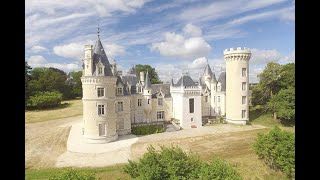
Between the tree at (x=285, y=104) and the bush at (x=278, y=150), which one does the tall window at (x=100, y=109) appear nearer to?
the bush at (x=278, y=150)

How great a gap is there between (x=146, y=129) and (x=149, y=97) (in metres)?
4.26

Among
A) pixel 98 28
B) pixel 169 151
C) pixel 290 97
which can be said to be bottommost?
pixel 169 151

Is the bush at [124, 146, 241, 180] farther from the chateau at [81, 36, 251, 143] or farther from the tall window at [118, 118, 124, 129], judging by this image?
the tall window at [118, 118, 124, 129]

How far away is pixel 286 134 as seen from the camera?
16109mm

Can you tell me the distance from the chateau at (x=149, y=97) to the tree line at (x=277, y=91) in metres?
3.67

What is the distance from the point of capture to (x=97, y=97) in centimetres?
2344

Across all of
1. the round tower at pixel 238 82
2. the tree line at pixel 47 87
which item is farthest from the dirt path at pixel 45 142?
the round tower at pixel 238 82

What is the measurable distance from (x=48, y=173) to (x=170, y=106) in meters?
17.5

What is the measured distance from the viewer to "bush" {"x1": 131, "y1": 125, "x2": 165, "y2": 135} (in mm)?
26641

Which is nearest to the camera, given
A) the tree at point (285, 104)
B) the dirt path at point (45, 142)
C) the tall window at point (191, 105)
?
the dirt path at point (45, 142)

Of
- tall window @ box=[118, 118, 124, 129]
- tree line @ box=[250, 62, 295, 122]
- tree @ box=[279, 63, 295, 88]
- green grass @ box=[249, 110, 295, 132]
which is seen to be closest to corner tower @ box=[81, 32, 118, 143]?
tall window @ box=[118, 118, 124, 129]

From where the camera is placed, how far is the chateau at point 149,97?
77.2 feet
